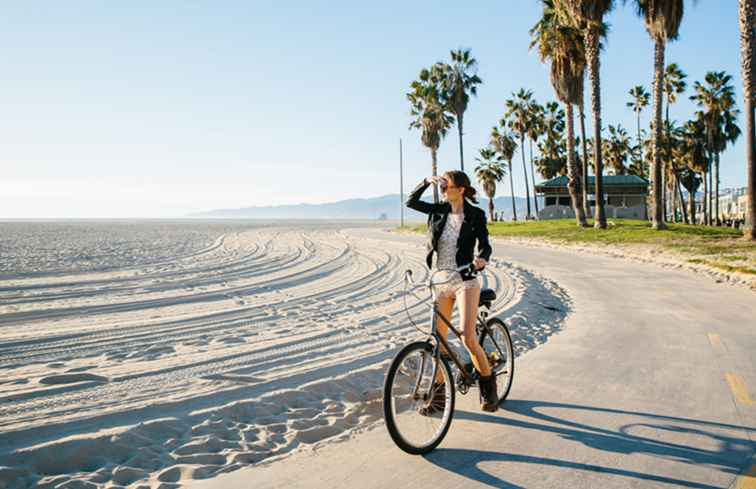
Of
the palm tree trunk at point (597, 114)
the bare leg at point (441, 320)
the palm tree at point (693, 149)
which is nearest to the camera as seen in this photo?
the bare leg at point (441, 320)

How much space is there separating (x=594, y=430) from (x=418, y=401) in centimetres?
154

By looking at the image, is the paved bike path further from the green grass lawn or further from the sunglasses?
the green grass lawn

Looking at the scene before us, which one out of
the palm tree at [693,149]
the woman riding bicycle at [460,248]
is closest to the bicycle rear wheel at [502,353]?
the woman riding bicycle at [460,248]

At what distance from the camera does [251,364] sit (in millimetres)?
6969

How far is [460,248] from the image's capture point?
479 cm

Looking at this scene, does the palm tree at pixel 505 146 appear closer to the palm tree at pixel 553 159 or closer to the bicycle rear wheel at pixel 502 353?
the palm tree at pixel 553 159

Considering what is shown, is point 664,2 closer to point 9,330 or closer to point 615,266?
point 615,266

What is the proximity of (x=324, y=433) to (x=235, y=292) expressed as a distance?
8758 millimetres

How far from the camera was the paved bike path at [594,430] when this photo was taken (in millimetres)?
3889

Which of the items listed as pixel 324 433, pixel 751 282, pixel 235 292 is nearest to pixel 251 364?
pixel 324 433

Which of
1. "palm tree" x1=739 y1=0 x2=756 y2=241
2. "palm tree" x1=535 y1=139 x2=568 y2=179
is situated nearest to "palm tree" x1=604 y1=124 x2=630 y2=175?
"palm tree" x1=535 y1=139 x2=568 y2=179

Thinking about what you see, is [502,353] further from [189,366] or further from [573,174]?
[573,174]

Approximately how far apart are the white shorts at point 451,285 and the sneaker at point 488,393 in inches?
33.7

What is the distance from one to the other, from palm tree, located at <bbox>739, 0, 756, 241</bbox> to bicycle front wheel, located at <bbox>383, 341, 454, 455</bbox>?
23.0 m
